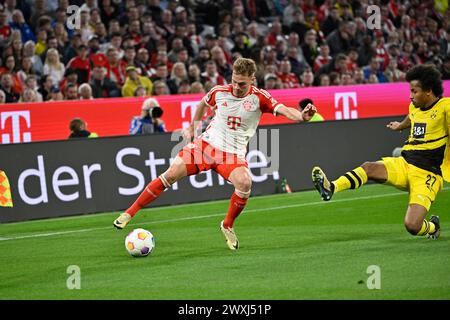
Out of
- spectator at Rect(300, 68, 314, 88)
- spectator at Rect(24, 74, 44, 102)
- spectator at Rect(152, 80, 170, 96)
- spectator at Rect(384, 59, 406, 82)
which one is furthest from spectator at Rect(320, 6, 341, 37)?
spectator at Rect(24, 74, 44, 102)

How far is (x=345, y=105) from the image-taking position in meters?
22.9

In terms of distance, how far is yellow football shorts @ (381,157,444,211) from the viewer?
419 inches

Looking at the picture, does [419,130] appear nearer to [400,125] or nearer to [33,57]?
[400,125]

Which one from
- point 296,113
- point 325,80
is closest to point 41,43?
point 325,80

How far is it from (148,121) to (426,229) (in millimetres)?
8410

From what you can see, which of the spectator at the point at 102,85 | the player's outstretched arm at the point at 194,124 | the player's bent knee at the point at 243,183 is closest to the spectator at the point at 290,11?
the spectator at the point at 102,85

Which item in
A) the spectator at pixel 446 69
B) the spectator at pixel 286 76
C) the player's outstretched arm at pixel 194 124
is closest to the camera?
the player's outstretched arm at pixel 194 124

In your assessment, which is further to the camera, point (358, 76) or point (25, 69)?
point (358, 76)

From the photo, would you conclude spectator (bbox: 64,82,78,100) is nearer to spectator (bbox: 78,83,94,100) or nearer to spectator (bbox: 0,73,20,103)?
spectator (bbox: 78,83,94,100)

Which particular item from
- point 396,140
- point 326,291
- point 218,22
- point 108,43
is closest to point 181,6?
point 218,22

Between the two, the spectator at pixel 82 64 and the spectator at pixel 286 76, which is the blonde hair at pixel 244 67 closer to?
the spectator at pixel 82 64

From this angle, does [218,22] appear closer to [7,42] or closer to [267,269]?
[7,42]

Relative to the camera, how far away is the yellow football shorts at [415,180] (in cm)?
1064

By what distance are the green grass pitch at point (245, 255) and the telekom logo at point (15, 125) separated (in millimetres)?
3401
